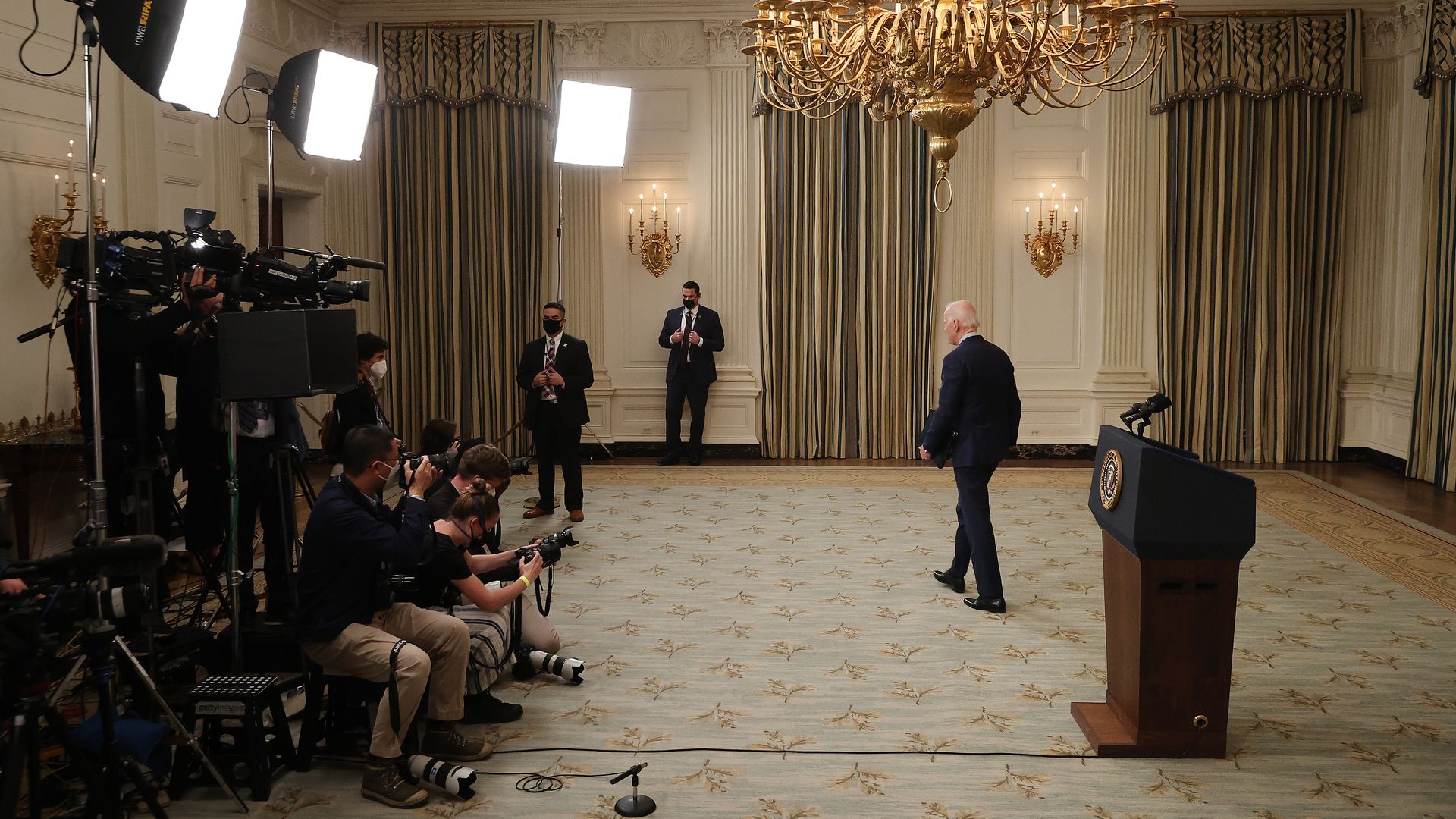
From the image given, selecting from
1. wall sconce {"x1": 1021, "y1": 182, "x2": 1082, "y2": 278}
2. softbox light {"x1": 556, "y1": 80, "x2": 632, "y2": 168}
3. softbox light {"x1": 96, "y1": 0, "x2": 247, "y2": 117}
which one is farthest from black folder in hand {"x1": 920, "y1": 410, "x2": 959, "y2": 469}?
wall sconce {"x1": 1021, "y1": 182, "x2": 1082, "y2": 278}

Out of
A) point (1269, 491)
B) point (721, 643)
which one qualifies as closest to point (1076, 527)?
point (1269, 491)

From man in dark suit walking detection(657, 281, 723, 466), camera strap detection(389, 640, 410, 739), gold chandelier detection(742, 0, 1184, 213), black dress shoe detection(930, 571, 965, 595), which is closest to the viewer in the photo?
camera strap detection(389, 640, 410, 739)

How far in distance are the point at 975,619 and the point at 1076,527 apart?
215cm

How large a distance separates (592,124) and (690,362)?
2.13 m

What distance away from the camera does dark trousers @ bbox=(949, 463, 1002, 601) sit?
541cm

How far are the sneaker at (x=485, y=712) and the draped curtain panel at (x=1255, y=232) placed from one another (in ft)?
24.4

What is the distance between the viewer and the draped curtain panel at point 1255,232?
31.1ft

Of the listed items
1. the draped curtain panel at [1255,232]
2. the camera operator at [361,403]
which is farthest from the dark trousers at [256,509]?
the draped curtain panel at [1255,232]

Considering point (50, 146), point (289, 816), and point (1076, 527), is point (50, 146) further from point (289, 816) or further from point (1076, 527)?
point (1076, 527)

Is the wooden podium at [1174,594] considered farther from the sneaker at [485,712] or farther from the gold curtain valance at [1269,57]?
the gold curtain valance at [1269,57]

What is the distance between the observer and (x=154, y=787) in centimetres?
349

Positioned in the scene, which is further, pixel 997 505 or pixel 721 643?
pixel 997 505

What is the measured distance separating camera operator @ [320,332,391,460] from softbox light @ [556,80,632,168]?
3510 mm

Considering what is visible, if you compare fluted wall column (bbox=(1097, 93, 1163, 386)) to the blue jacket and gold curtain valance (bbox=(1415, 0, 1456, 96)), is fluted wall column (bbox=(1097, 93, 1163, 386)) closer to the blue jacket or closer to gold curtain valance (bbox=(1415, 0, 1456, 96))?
gold curtain valance (bbox=(1415, 0, 1456, 96))
